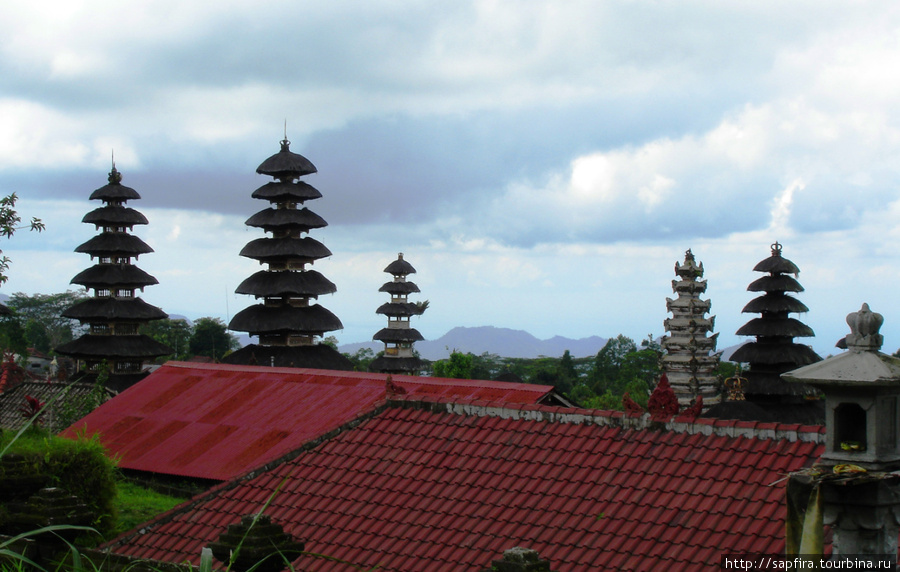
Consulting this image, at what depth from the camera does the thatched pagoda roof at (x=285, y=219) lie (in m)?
47.5

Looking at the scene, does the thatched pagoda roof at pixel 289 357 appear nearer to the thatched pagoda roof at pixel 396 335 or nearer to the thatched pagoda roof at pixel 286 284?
the thatched pagoda roof at pixel 286 284

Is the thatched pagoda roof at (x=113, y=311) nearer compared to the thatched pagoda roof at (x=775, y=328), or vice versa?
the thatched pagoda roof at (x=775, y=328)

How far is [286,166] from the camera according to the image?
48.2m

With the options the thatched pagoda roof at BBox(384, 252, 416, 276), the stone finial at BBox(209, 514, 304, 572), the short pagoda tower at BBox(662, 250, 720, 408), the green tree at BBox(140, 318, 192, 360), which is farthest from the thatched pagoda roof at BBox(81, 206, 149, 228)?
the green tree at BBox(140, 318, 192, 360)

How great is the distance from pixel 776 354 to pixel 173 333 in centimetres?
7923

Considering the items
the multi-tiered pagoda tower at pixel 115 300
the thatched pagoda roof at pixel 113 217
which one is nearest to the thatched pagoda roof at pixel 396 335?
the multi-tiered pagoda tower at pixel 115 300

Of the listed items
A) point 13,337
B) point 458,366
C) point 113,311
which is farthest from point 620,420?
point 13,337

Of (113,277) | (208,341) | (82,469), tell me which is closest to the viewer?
(82,469)

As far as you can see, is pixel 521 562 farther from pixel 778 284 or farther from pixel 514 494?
pixel 778 284

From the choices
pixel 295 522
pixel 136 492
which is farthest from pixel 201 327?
pixel 295 522

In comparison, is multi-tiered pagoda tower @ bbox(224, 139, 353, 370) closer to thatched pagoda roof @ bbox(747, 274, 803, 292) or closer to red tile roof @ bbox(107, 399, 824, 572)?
thatched pagoda roof @ bbox(747, 274, 803, 292)

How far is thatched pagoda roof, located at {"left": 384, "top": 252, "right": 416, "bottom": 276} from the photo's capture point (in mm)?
55781

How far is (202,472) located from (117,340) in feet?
99.9

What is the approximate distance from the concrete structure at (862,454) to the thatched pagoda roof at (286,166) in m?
41.5
